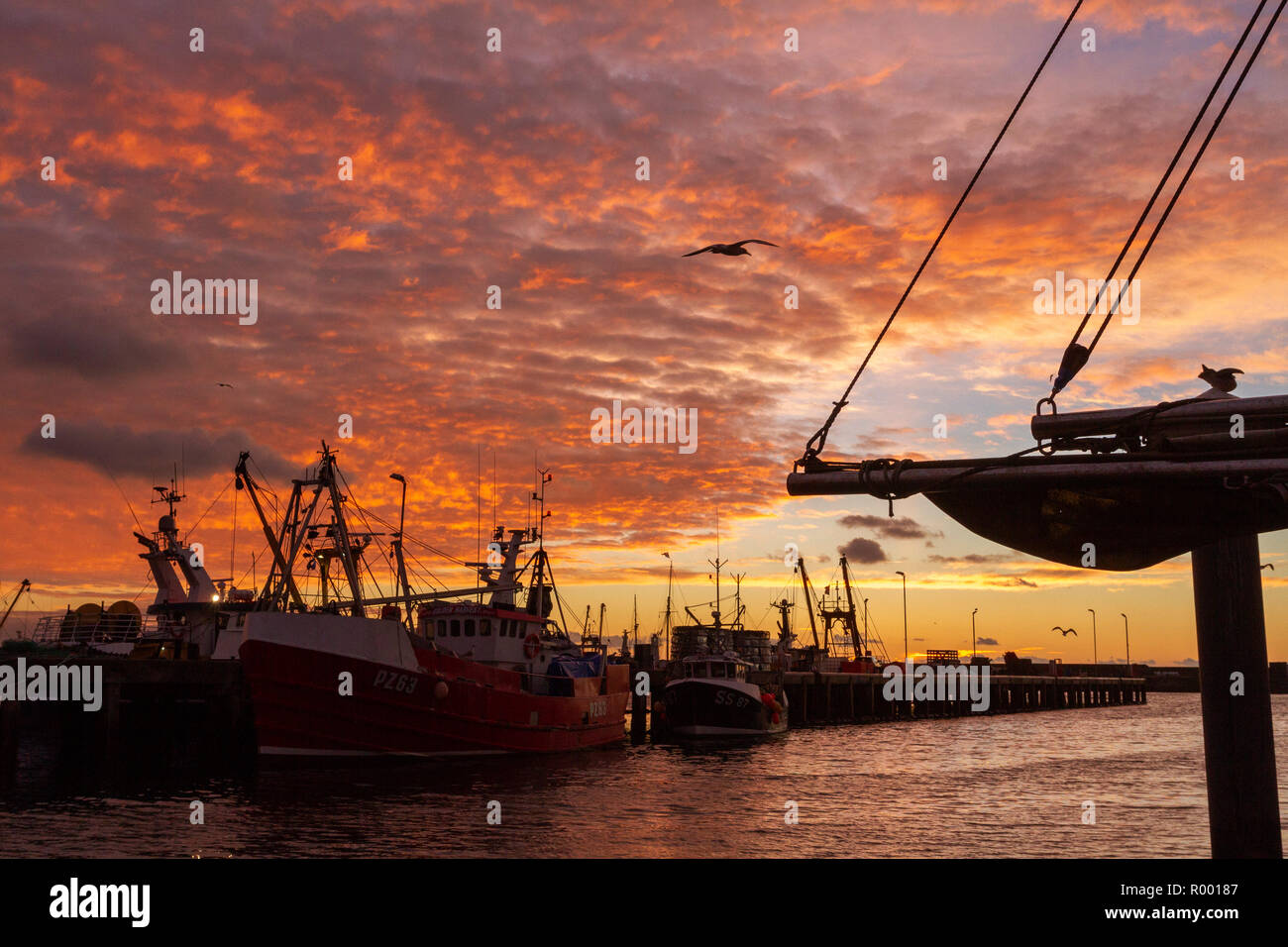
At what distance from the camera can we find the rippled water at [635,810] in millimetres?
24094

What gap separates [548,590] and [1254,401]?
2053 inches

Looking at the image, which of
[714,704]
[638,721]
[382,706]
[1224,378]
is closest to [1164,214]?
[1224,378]

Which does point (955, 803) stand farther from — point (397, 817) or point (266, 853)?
point (266, 853)

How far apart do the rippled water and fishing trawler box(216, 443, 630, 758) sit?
117cm

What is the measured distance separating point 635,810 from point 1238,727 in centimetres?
2783

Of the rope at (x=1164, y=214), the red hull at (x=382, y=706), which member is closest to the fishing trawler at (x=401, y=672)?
the red hull at (x=382, y=706)

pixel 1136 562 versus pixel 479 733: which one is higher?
pixel 1136 562

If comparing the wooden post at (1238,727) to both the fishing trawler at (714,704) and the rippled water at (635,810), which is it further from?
the fishing trawler at (714,704)

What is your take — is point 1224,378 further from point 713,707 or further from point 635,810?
point 713,707

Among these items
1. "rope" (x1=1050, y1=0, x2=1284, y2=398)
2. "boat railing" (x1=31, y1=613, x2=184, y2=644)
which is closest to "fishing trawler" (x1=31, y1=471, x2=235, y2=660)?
"boat railing" (x1=31, y1=613, x2=184, y2=644)

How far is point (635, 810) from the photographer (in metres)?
30.8

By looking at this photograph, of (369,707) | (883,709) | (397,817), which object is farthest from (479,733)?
(883,709)

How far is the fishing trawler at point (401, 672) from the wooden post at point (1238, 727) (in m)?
33.4
